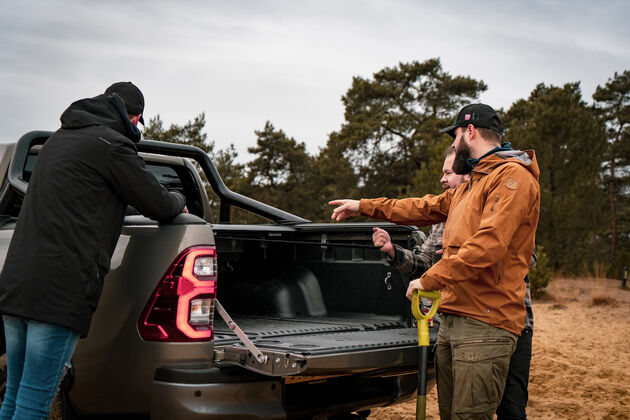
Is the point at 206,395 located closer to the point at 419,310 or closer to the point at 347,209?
the point at 419,310

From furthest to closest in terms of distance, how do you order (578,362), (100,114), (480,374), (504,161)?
(578,362) → (504,161) → (480,374) → (100,114)

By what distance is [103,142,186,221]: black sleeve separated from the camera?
2639mm

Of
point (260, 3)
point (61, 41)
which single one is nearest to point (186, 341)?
point (61, 41)

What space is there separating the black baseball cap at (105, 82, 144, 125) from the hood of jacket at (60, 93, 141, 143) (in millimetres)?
122

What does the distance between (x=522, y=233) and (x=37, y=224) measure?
1.99 meters

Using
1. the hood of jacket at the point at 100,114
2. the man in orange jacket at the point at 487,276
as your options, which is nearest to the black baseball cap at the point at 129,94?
the hood of jacket at the point at 100,114

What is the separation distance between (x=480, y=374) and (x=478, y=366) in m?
0.03

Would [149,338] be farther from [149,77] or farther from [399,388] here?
[149,77]

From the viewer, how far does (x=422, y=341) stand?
3.02 m

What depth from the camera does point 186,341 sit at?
2693 mm

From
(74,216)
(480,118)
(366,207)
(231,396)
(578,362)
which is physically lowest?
(578,362)

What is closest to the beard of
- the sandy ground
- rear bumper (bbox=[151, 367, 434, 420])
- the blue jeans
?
rear bumper (bbox=[151, 367, 434, 420])

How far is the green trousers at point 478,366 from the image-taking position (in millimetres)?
2873

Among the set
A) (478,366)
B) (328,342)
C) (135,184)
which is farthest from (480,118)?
(135,184)
